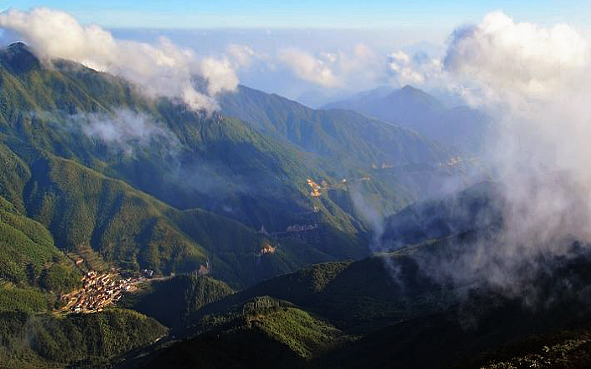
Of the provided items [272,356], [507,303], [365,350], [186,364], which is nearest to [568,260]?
[507,303]

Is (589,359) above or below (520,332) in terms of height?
below

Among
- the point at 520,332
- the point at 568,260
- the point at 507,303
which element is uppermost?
the point at 568,260

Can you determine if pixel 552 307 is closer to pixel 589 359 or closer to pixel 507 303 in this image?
pixel 507 303

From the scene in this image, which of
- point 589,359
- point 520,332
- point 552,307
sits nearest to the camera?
point 589,359

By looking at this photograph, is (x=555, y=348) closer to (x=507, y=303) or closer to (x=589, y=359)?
(x=589, y=359)

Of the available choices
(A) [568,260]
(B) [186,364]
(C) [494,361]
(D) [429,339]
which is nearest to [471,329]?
(D) [429,339]

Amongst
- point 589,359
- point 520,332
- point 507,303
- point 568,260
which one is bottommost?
point 589,359

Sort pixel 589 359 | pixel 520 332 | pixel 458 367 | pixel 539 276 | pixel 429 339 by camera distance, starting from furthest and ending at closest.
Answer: pixel 539 276 → pixel 429 339 → pixel 520 332 → pixel 458 367 → pixel 589 359

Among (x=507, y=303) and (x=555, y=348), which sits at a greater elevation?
(x=507, y=303)

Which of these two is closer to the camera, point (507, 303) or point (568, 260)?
point (507, 303)
